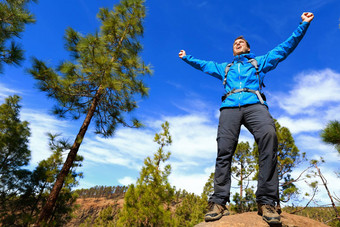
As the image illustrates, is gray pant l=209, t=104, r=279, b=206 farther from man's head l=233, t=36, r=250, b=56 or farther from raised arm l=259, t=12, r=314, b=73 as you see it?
man's head l=233, t=36, r=250, b=56

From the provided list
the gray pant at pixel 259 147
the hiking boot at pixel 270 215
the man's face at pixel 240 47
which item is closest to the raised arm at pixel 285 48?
the man's face at pixel 240 47

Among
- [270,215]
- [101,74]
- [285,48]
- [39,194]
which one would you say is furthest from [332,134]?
[39,194]

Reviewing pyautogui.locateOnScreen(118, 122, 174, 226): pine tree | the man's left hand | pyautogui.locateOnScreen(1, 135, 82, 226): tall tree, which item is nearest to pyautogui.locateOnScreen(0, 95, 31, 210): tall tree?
pyautogui.locateOnScreen(1, 135, 82, 226): tall tree

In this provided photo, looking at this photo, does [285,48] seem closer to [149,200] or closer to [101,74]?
[101,74]

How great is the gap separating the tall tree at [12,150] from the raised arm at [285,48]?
13653mm

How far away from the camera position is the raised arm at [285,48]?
8.73 feet

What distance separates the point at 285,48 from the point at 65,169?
7093 mm

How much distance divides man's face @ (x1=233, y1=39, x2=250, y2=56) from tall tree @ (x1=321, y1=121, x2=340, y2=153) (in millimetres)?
4259

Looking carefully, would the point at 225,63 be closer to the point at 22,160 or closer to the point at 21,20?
the point at 21,20

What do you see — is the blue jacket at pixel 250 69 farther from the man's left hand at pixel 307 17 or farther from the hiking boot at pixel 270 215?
the hiking boot at pixel 270 215

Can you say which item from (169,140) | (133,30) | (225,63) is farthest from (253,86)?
(169,140)

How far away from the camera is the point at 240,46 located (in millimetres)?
3129

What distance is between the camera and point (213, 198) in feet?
7.92

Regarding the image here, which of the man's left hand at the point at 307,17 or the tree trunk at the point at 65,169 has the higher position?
the man's left hand at the point at 307,17
